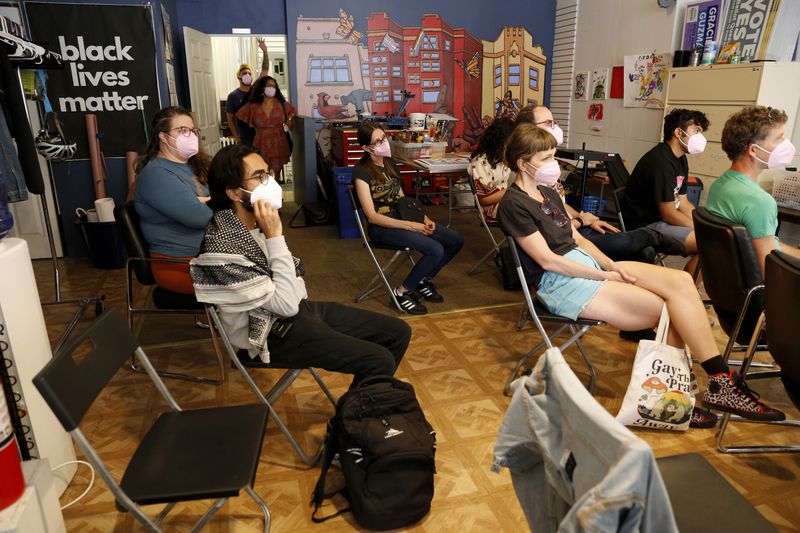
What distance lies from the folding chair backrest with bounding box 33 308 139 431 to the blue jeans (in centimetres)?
218

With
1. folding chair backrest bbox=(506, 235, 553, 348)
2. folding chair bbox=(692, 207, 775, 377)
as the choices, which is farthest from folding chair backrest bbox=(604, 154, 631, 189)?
folding chair backrest bbox=(506, 235, 553, 348)

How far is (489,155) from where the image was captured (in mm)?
4203

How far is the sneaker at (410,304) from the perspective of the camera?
12.4 ft

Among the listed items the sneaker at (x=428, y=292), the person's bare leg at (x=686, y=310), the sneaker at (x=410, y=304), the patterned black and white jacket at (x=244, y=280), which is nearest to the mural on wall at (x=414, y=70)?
the sneaker at (x=428, y=292)

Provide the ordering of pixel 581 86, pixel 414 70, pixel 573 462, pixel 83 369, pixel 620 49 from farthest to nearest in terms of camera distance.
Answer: pixel 414 70 → pixel 581 86 → pixel 620 49 → pixel 83 369 → pixel 573 462

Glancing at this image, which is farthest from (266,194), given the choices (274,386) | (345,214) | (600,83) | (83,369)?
(600,83)

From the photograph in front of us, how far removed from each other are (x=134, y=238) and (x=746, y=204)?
295 cm

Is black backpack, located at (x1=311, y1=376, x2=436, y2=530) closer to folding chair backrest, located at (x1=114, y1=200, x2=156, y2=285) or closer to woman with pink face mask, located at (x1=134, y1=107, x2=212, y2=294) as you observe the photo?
Answer: woman with pink face mask, located at (x1=134, y1=107, x2=212, y2=294)

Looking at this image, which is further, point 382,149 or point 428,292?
point 428,292

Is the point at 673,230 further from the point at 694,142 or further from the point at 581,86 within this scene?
the point at 581,86

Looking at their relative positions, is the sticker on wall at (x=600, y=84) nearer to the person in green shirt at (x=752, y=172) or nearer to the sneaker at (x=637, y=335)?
the person in green shirt at (x=752, y=172)

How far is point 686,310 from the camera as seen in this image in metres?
2.42

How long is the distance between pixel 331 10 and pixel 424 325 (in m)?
5.07

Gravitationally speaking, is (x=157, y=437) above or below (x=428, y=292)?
above
